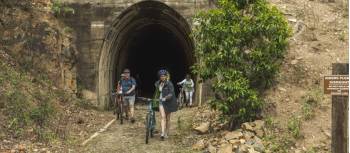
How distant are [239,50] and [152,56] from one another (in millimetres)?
19931

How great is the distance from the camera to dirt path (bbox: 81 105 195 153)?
10453 mm

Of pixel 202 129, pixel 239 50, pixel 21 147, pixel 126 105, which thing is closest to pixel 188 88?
pixel 126 105

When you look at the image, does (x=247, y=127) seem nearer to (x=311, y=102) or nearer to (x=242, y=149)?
(x=242, y=149)

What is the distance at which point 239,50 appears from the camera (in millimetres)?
11094

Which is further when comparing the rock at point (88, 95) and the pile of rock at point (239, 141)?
the rock at point (88, 95)

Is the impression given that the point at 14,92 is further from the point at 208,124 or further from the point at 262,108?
the point at 262,108

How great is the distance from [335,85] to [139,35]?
15702 millimetres

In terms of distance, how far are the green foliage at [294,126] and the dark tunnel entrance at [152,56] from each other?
1127 cm

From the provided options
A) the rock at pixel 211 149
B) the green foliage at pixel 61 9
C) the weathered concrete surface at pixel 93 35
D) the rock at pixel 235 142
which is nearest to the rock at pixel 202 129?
the rock at pixel 211 149

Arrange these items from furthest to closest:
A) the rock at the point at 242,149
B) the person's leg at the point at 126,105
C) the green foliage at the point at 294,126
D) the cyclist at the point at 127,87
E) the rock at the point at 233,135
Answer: the person's leg at the point at 126,105
the cyclist at the point at 127,87
the rock at the point at 233,135
the green foliage at the point at 294,126
the rock at the point at 242,149

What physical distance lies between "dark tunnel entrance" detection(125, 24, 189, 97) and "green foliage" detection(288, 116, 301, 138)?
11265mm

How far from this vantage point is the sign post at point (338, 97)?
704 cm

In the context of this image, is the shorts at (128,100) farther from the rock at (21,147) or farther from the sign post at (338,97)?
the sign post at (338,97)

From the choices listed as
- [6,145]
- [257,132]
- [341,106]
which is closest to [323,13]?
[257,132]
